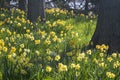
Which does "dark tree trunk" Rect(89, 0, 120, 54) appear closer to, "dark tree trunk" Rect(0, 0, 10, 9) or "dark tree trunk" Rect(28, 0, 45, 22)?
"dark tree trunk" Rect(28, 0, 45, 22)

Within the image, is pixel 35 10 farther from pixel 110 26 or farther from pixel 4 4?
pixel 4 4

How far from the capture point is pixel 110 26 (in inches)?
303

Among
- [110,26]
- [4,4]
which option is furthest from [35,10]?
[4,4]

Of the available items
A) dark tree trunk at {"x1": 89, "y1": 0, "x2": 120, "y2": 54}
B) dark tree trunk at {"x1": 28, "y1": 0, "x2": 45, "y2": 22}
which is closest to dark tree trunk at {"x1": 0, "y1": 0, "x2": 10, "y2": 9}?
dark tree trunk at {"x1": 28, "y1": 0, "x2": 45, "y2": 22}

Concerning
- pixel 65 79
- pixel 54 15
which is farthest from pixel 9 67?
pixel 54 15

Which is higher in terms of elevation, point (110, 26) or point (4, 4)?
point (110, 26)

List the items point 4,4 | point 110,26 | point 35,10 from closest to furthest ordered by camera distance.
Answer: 1. point 110,26
2. point 35,10
3. point 4,4

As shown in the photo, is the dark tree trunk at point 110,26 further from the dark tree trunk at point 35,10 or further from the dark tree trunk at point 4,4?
the dark tree trunk at point 4,4

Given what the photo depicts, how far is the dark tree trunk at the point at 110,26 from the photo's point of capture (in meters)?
7.57

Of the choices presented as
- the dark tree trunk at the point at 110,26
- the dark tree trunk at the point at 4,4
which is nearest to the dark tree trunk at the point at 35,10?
the dark tree trunk at the point at 110,26

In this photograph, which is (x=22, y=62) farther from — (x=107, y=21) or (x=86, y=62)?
(x=107, y=21)

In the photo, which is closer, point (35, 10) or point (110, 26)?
point (110, 26)

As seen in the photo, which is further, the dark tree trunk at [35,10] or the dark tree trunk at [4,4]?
the dark tree trunk at [4,4]

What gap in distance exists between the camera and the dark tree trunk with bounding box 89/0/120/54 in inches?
298
